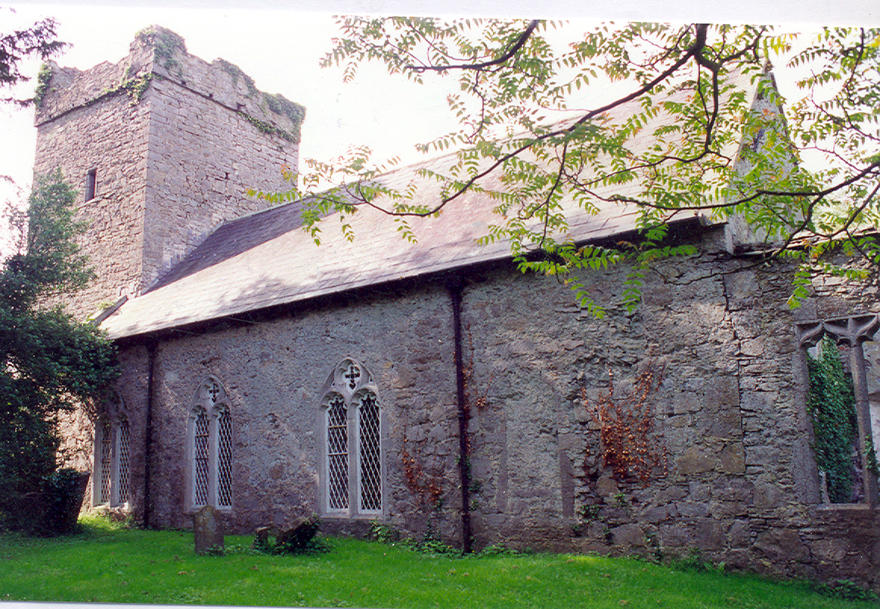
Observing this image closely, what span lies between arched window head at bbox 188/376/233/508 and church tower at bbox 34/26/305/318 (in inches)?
177

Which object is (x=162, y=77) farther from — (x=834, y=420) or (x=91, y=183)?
(x=834, y=420)

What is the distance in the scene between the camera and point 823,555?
6.07 metres

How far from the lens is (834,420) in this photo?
10266 millimetres

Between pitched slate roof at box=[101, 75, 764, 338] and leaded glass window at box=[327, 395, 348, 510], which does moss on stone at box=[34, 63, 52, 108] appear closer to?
pitched slate roof at box=[101, 75, 764, 338]

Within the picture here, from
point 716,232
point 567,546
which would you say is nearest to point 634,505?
point 567,546

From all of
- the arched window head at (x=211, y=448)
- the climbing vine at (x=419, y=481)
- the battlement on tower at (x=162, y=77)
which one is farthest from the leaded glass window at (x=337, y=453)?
the battlement on tower at (x=162, y=77)

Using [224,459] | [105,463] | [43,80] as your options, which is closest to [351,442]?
[224,459]

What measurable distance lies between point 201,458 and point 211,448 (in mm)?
346

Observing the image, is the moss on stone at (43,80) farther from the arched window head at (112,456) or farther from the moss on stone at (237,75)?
the arched window head at (112,456)

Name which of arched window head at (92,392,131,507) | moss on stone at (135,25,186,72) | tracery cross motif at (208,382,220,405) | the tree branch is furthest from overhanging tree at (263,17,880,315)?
moss on stone at (135,25,186,72)

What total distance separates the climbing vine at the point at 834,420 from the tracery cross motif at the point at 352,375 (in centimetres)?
595

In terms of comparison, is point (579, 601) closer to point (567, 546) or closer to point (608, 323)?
point (567, 546)

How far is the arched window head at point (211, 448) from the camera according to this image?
1066 centimetres

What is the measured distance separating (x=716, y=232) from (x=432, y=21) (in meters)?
3.51
